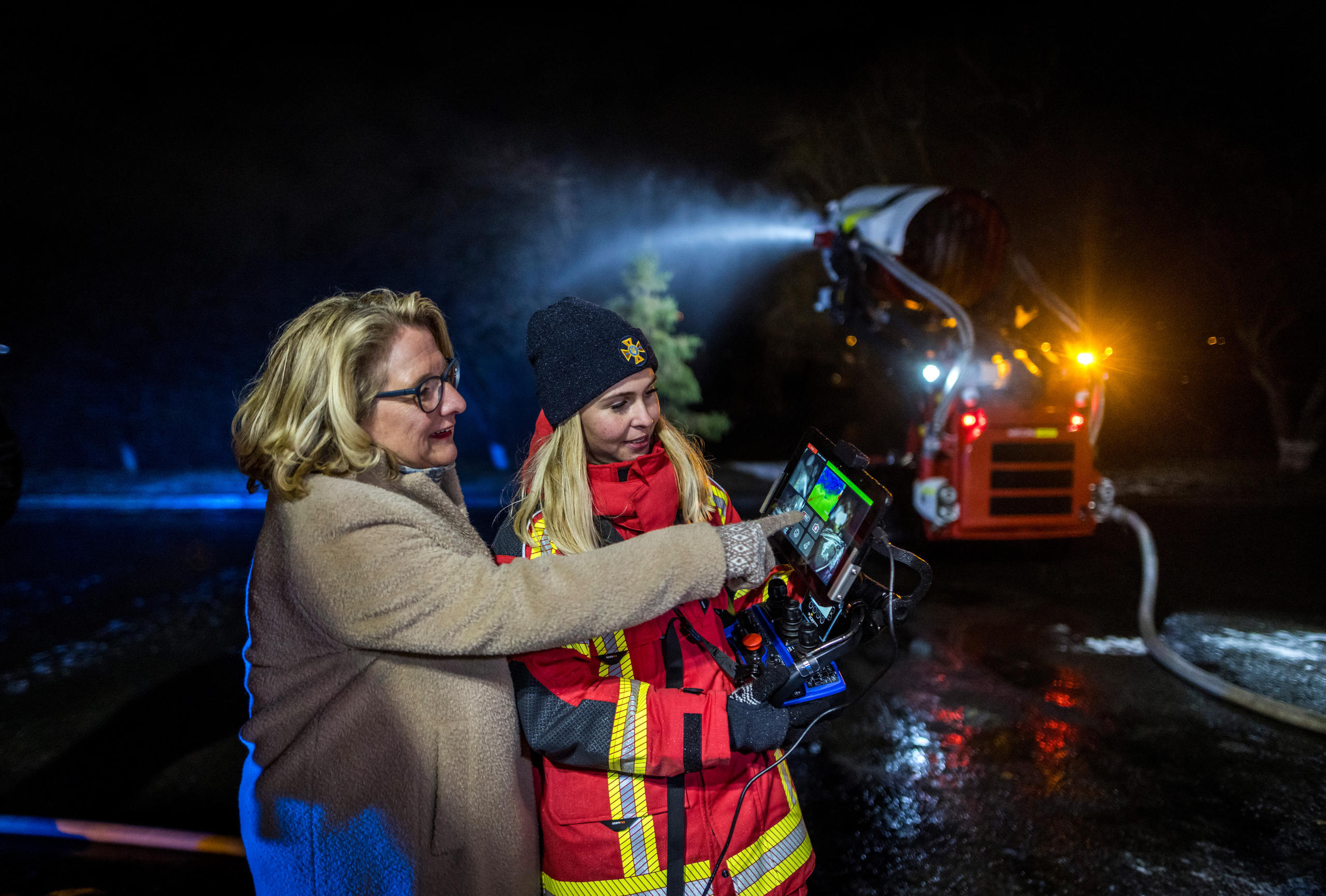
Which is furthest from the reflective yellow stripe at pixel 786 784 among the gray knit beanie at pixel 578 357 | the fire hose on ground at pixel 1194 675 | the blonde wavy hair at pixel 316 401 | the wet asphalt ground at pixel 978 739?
the fire hose on ground at pixel 1194 675

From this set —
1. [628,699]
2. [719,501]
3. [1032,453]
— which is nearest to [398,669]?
[628,699]

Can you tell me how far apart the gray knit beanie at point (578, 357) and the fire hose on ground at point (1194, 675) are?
421 cm

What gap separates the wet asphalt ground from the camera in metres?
3.07

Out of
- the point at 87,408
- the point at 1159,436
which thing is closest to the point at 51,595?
the point at 87,408

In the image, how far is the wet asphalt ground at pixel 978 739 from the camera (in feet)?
10.1

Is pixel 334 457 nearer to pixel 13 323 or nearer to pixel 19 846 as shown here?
pixel 19 846

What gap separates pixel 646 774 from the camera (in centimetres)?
152

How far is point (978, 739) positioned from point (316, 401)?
151 inches

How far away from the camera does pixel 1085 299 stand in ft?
46.9

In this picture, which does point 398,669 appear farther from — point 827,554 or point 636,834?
point 827,554

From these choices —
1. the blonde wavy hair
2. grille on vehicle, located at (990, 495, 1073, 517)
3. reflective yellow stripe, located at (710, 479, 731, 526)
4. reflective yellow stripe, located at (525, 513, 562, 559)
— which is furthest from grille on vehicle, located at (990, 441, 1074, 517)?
the blonde wavy hair

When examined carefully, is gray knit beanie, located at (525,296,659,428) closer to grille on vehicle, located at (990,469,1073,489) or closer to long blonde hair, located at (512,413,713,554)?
long blonde hair, located at (512,413,713,554)

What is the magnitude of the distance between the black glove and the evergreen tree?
12055 millimetres

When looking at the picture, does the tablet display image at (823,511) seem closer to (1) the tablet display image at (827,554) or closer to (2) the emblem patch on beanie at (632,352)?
(1) the tablet display image at (827,554)
